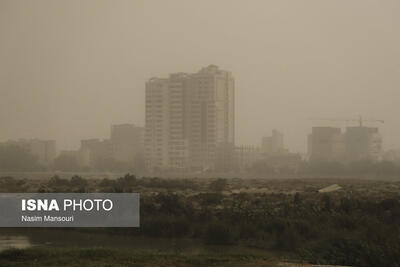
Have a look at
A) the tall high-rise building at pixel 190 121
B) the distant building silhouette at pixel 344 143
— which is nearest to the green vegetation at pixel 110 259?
the tall high-rise building at pixel 190 121

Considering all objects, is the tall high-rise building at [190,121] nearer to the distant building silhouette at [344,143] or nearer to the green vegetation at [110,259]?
→ the distant building silhouette at [344,143]

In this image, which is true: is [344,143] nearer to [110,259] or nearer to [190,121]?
[190,121]

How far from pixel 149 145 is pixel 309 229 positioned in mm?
45812

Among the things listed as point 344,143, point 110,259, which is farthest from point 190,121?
point 110,259

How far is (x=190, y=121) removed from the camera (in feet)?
203

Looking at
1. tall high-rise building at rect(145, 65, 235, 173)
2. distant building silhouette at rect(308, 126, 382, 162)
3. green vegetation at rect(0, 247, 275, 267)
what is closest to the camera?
green vegetation at rect(0, 247, 275, 267)

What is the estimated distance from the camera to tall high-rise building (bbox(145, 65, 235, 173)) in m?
59.0

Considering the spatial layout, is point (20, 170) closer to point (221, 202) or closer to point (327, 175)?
point (327, 175)

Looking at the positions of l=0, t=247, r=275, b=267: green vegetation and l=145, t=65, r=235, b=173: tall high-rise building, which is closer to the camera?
l=0, t=247, r=275, b=267: green vegetation

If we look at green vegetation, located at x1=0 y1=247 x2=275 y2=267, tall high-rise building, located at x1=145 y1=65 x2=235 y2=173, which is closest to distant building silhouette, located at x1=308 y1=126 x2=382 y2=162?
tall high-rise building, located at x1=145 y1=65 x2=235 y2=173

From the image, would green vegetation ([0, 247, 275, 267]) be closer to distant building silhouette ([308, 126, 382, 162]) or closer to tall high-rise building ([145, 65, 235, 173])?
tall high-rise building ([145, 65, 235, 173])

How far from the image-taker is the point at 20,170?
4922 cm

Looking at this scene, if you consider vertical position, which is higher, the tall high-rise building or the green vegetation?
the tall high-rise building

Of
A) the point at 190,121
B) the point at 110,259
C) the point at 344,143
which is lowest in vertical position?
the point at 110,259
